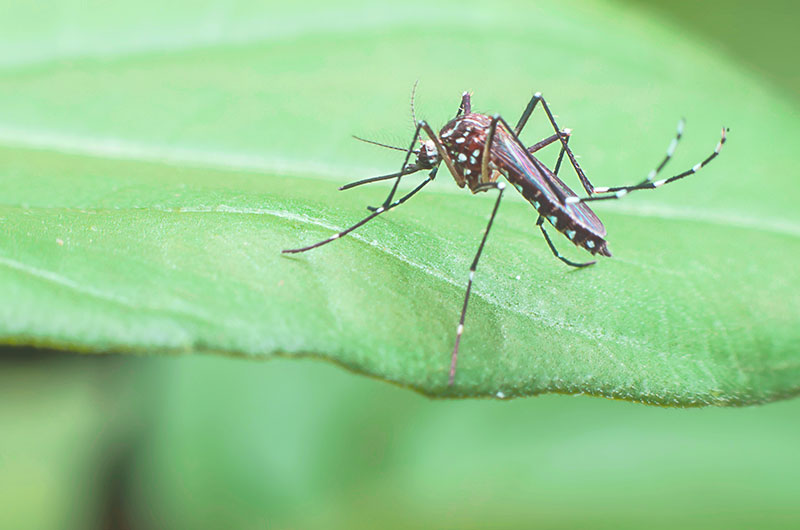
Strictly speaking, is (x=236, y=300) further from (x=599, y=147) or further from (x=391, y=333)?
(x=599, y=147)

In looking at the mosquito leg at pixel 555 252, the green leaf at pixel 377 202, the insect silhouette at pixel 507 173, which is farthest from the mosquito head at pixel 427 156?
the mosquito leg at pixel 555 252

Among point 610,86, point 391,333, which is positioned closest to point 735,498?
point 610,86

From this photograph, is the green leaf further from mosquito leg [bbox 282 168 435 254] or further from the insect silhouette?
the insect silhouette

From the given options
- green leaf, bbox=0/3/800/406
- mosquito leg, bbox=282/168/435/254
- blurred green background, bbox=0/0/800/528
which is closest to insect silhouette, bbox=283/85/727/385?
mosquito leg, bbox=282/168/435/254

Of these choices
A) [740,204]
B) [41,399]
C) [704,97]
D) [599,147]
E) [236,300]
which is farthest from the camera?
[41,399]

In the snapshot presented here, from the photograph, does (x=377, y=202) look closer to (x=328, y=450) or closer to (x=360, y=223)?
(x=360, y=223)

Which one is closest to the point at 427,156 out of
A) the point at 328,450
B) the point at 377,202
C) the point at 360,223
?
the point at 377,202
